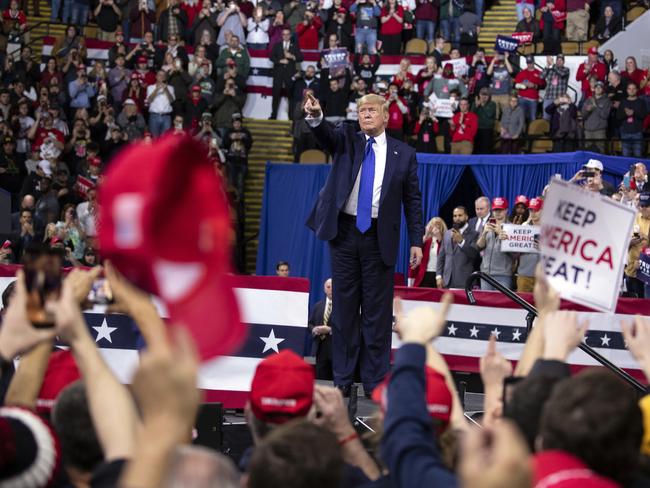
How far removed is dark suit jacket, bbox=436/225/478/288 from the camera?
13.2 m

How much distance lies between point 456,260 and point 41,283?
10825 millimetres

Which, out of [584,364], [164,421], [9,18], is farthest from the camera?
[9,18]

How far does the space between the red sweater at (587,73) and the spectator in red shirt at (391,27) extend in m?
3.78

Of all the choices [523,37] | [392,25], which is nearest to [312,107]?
[523,37]

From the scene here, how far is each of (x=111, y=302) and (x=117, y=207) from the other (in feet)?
3.82

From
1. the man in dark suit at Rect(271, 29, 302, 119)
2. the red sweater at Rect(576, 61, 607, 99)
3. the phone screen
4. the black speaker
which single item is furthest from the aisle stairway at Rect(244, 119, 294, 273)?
the phone screen

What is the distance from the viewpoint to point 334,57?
1952 cm

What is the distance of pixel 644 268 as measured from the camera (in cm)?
1085

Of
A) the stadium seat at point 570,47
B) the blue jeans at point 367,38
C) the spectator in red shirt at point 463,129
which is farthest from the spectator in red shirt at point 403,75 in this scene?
the stadium seat at point 570,47

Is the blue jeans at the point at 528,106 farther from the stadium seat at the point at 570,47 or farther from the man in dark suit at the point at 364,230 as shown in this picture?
the man in dark suit at the point at 364,230

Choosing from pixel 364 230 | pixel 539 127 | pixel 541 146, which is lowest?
pixel 364 230

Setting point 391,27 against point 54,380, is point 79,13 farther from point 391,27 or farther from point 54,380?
point 54,380

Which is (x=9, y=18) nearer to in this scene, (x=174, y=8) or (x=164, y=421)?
(x=174, y=8)

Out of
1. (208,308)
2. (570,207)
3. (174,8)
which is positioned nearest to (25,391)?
(208,308)
